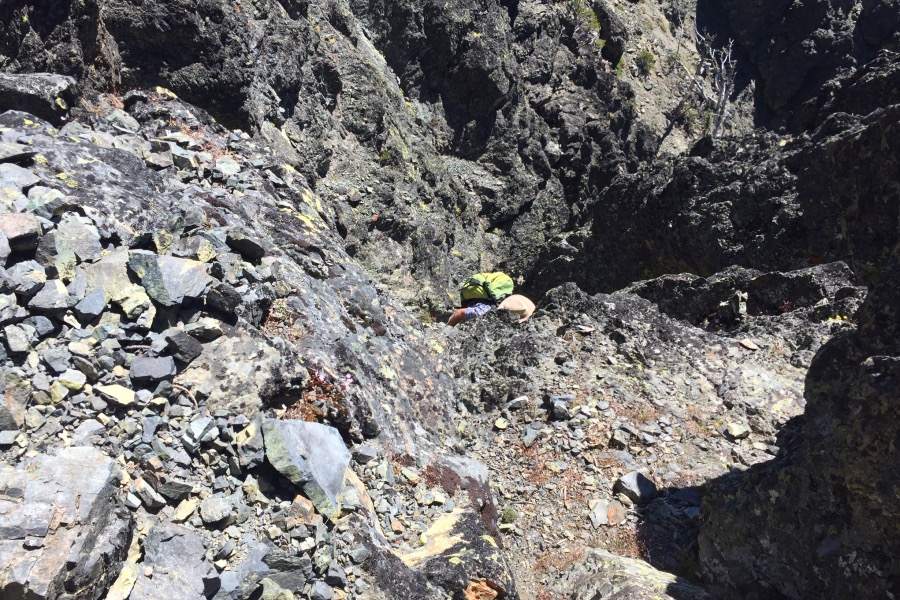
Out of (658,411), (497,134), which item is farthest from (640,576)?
(497,134)

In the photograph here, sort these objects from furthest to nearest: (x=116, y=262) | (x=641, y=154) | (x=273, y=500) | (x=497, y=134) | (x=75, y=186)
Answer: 1. (x=641, y=154)
2. (x=497, y=134)
3. (x=75, y=186)
4. (x=116, y=262)
5. (x=273, y=500)

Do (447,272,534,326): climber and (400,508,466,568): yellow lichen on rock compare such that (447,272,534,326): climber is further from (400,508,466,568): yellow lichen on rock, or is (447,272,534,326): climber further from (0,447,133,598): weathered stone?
(0,447,133,598): weathered stone

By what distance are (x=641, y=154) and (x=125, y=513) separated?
27.5m

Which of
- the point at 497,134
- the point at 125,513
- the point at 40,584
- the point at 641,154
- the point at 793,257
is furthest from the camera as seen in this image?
the point at 641,154

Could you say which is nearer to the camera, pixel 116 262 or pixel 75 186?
pixel 116 262

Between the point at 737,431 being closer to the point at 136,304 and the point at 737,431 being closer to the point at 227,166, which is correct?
the point at 136,304

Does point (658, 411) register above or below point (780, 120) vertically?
below

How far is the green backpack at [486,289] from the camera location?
12.9 meters

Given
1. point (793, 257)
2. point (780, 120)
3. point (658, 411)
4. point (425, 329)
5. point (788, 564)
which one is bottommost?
point (425, 329)

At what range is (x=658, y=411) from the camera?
8703 millimetres

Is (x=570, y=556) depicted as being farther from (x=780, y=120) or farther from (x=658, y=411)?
(x=780, y=120)

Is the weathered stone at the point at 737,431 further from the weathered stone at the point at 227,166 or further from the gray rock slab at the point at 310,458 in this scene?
the weathered stone at the point at 227,166

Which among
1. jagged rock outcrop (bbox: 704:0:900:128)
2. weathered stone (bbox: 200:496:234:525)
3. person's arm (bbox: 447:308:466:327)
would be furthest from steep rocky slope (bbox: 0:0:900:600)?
jagged rock outcrop (bbox: 704:0:900:128)

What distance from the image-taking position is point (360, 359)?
7.65 m
